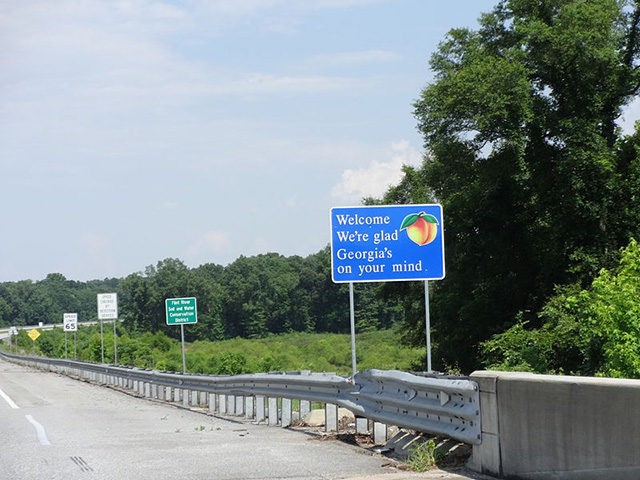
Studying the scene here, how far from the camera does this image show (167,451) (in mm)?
12711

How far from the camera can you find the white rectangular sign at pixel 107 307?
1818 inches

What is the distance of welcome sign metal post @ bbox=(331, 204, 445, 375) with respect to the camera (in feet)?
48.7

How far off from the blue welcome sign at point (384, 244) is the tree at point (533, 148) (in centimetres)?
1756

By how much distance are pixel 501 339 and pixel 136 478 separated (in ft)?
74.7

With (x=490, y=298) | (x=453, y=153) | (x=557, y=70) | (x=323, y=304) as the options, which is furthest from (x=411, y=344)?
(x=323, y=304)

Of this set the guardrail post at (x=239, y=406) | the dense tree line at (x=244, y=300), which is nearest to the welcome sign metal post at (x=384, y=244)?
the guardrail post at (x=239, y=406)

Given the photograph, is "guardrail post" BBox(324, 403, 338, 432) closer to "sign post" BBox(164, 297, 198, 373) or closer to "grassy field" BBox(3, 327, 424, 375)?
"sign post" BBox(164, 297, 198, 373)

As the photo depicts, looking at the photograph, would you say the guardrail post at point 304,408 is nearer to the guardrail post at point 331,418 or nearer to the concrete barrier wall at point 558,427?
the guardrail post at point 331,418

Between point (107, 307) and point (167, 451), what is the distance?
3480 cm

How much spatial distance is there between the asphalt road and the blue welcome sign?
2.61 metres

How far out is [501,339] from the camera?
31.6 m

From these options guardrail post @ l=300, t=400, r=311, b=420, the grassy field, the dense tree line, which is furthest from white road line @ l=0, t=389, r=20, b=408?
the dense tree line

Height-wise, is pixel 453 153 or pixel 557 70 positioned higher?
pixel 557 70

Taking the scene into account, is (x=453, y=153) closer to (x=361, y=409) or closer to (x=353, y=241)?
(x=353, y=241)
